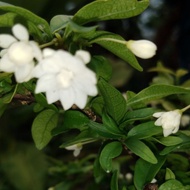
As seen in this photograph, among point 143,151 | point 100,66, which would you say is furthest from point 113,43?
point 143,151

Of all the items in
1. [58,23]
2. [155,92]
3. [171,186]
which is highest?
[58,23]

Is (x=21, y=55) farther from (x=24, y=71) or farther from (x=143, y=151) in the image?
(x=143, y=151)

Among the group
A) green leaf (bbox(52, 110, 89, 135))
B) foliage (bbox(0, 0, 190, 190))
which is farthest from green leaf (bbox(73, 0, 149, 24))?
green leaf (bbox(52, 110, 89, 135))

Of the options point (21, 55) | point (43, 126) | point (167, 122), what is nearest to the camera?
point (21, 55)

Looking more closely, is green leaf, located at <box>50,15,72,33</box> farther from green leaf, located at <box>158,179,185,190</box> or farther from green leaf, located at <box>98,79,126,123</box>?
green leaf, located at <box>158,179,185,190</box>

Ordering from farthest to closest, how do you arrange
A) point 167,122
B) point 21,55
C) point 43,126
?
point 43,126, point 167,122, point 21,55

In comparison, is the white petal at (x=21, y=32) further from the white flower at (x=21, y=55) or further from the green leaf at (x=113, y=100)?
the green leaf at (x=113, y=100)
